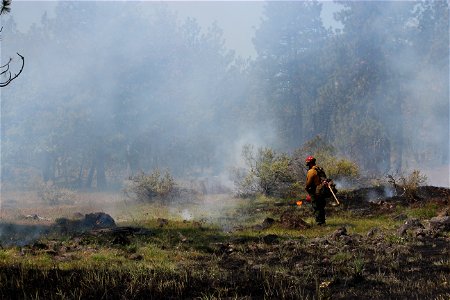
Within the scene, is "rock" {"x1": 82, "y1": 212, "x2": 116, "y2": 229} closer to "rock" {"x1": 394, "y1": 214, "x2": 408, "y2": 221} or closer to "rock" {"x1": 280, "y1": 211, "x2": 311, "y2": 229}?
"rock" {"x1": 280, "y1": 211, "x2": 311, "y2": 229}

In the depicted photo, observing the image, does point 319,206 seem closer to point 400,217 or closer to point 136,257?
point 400,217

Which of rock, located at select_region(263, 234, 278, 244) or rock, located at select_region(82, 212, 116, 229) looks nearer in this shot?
rock, located at select_region(263, 234, 278, 244)

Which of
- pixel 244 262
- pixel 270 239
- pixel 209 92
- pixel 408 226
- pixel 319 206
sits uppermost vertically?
pixel 209 92

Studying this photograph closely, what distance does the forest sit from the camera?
131 ft

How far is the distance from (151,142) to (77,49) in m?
11.0

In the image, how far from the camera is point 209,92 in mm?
48469

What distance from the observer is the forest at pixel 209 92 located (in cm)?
3991

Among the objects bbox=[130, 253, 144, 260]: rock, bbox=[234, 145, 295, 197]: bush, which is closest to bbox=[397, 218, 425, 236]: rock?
bbox=[130, 253, 144, 260]: rock

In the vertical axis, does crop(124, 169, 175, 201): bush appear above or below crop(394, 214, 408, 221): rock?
above

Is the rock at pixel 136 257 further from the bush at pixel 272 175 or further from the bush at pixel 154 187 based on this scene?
the bush at pixel 154 187

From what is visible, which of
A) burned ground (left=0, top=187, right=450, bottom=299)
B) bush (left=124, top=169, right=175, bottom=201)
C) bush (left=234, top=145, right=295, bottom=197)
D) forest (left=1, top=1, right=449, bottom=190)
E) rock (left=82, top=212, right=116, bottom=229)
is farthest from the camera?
forest (left=1, top=1, right=449, bottom=190)

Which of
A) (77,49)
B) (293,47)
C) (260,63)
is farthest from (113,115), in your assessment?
(293,47)

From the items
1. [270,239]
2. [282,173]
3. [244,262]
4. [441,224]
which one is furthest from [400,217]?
[282,173]

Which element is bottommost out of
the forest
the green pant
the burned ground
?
the burned ground
